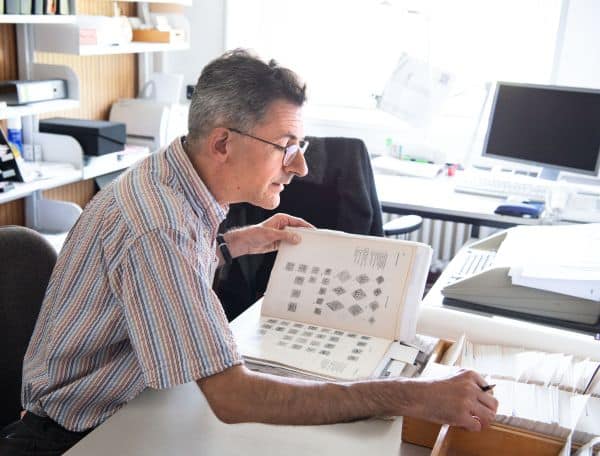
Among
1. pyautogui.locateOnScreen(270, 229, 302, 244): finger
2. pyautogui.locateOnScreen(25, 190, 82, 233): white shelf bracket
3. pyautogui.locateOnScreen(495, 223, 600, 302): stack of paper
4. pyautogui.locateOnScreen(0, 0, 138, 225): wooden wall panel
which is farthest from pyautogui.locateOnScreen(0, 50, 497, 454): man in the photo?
pyautogui.locateOnScreen(0, 0, 138, 225): wooden wall panel

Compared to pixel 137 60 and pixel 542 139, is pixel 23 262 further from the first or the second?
pixel 137 60

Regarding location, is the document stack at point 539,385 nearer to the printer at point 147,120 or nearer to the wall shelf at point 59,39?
the wall shelf at point 59,39

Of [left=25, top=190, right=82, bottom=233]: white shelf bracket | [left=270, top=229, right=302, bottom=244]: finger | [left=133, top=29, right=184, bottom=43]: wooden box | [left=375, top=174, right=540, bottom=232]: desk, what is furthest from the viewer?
[left=133, top=29, right=184, bottom=43]: wooden box

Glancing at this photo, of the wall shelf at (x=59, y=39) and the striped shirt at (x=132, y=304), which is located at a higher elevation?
the wall shelf at (x=59, y=39)

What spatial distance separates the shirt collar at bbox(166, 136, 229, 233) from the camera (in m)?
1.24

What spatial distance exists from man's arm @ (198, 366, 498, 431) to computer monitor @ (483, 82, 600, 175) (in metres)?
2.15

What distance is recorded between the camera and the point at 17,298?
1473 millimetres

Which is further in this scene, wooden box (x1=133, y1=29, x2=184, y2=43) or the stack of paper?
wooden box (x1=133, y1=29, x2=184, y2=43)

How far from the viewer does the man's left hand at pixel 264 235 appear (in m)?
1.55

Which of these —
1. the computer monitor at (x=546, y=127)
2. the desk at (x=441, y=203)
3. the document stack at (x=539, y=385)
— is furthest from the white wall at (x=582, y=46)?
the document stack at (x=539, y=385)

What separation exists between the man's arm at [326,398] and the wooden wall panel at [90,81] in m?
2.19

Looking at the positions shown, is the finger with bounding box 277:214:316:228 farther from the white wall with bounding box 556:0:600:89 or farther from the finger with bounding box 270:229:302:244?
the white wall with bounding box 556:0:600:89

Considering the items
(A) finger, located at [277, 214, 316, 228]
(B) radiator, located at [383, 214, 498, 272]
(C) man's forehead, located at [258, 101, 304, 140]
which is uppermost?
(C) man's forehead, located at [258, 101, 304, 140]

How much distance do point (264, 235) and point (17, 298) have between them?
0.54 metres
